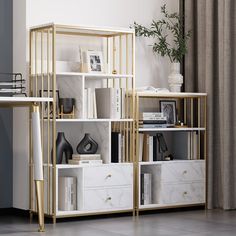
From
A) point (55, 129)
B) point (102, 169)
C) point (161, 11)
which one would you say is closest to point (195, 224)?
point (102, 169)

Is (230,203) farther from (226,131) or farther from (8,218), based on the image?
(8,218)

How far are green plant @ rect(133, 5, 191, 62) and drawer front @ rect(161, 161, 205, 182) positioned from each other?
3.27ft

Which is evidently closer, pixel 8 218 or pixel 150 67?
pixel 8 218

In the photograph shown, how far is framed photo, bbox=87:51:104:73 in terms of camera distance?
18.9 ft

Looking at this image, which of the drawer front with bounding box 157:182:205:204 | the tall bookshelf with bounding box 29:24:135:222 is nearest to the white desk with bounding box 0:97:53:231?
the tall bookshelf with bounding box 29:24:135:222

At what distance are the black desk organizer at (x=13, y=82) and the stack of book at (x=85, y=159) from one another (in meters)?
0.64

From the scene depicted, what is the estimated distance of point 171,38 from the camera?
6562 millimetres

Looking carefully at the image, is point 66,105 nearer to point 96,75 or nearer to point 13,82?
point 96,75

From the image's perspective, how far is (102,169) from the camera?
18.5 ft

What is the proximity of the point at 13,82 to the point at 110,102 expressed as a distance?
82cm

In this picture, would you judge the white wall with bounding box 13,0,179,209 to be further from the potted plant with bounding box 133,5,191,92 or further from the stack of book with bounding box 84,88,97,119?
the stack of book with bounding box 84,88,97,119

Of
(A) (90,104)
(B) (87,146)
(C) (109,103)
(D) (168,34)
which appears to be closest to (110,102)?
(C) (109,103)

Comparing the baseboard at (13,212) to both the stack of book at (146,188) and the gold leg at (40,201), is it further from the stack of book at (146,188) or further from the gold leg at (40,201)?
the stack of book at (146,188)

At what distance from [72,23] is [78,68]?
421 mm
